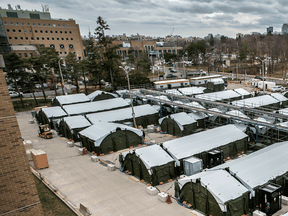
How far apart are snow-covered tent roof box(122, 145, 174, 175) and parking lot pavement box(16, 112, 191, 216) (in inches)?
64.6

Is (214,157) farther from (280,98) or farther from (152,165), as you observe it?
(280,98)

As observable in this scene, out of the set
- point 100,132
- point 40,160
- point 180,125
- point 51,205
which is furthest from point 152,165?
point 40,160

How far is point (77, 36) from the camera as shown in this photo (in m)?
86.6

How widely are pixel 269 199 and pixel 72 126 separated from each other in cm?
2111

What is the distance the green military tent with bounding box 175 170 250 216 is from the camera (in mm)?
11258

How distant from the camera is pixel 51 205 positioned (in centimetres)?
1402

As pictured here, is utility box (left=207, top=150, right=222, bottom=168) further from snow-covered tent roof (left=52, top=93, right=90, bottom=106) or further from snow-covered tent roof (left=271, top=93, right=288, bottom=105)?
snow-covered tent roof (left=52, top=93, right=90, bottom=106)

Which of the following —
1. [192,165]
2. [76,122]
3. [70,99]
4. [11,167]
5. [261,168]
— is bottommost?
[192,165]

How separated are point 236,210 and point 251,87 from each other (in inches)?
1886

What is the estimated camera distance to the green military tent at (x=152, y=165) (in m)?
15.4

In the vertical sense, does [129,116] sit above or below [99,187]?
above

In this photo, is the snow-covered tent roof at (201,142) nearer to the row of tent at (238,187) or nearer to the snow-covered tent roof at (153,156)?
the snow-covered tent roof at (153,156)

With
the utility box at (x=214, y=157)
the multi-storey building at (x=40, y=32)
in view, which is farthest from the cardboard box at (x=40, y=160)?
the multi-storey building at (x=40, y=32)

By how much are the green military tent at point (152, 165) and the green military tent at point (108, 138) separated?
17.2 feet
